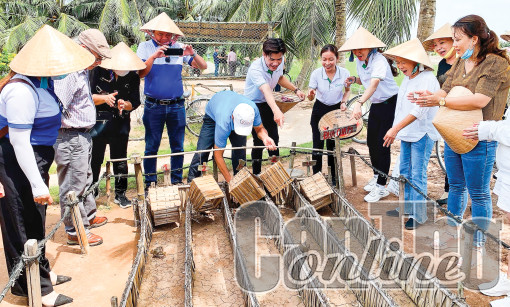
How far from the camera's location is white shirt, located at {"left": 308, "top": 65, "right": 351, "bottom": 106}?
201 inches

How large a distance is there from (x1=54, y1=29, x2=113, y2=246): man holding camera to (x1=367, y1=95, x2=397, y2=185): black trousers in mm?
2909

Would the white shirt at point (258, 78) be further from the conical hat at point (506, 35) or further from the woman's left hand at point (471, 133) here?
the woman's left hand at point (471, 133)

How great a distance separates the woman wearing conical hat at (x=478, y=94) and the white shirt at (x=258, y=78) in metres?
2.05

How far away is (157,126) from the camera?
5.07m

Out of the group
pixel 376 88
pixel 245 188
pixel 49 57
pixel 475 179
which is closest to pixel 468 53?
pixel 475 179

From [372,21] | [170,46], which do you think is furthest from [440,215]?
[372,21]

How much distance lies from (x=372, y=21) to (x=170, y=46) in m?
7.46

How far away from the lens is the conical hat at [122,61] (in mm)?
4488

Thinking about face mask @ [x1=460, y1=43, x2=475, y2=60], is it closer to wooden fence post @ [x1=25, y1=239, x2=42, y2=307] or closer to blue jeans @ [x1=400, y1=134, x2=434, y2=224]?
blue jeans @ [x1=400, y1=134, x2=434, y2=224]

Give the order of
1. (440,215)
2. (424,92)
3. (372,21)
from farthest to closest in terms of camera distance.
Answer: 1. (372,21)
2. (440,215)
3. (424,92)

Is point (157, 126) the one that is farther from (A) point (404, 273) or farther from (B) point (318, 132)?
(A) point (404, 273)

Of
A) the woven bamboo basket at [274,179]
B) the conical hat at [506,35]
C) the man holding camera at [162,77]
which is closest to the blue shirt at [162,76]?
the man holding camera at [162,77]

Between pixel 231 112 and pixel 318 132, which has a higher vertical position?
pixel 231 112

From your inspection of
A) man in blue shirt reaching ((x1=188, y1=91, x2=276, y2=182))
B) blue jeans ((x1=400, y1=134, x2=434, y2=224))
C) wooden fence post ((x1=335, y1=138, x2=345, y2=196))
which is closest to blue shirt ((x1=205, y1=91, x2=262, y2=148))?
man in blue shirt reaching ((x1=188, y1=91, x2=276, y2=182))
